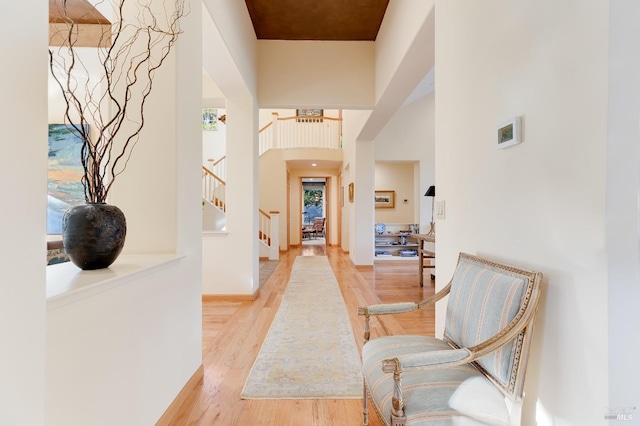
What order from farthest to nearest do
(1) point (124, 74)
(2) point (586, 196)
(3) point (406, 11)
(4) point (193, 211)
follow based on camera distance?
1. (3) point (406, 11)
2. (4) point (193, 211)
3. (1) point (124, 74)
4. (2) point (586, 196)

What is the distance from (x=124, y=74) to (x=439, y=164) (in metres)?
2.10

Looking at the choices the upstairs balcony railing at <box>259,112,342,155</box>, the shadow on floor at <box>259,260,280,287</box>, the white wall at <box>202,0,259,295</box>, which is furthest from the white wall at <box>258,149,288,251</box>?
the white wall at <box>202,0,259,295</box>

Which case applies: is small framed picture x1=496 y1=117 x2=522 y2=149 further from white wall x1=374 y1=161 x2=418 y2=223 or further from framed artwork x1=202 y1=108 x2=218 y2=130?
framed artwork x1=202 y1=108 x2=218 y2=130

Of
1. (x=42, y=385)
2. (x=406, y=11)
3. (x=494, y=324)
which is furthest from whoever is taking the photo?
(x=406, y=11)

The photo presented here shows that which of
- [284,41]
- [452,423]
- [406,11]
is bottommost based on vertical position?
[452,423]

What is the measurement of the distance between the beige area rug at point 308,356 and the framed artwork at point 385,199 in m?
5.45

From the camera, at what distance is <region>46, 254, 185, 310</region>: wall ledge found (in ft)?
3.39

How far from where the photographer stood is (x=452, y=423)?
1072 mm

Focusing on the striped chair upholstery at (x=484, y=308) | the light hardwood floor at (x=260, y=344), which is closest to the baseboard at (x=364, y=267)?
the light hardwood floor at (x=260, y=344)

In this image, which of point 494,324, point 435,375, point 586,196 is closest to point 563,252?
point 586,196

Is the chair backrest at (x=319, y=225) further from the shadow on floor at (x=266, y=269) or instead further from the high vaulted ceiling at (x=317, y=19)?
the high vaulted ceiling at (x=317, y=19)

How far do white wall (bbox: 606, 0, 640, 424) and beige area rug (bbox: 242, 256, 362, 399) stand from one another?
1.40 m

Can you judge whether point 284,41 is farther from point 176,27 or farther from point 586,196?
point 586,196

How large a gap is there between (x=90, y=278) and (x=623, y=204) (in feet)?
6.14
